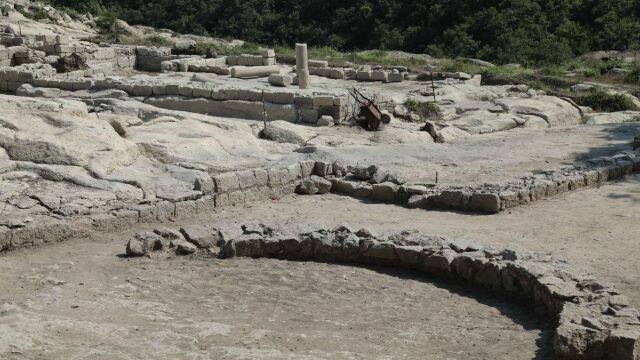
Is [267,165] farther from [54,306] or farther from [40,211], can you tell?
[54,306]

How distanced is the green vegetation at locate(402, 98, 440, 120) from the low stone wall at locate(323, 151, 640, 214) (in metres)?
5.98

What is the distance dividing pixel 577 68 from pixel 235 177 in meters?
17.3

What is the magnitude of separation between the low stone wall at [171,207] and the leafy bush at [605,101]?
10.6 m

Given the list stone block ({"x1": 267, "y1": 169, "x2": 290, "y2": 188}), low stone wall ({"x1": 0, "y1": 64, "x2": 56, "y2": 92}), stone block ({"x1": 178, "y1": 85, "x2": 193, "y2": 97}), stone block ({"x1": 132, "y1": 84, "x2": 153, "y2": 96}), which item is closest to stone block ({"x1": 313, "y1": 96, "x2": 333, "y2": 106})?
stone block ({"x1": 178, "y1": 85, "x2": 193, "y2": 97})

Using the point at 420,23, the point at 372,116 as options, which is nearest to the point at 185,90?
the point at 372,116

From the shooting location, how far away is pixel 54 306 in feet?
26.6

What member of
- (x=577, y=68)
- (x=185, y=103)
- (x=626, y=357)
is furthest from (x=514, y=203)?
(x=577, y=68)

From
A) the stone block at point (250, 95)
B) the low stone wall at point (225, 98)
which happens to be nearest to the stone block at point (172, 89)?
the low stone wall at point (225, 98)

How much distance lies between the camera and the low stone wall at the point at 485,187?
11695mm

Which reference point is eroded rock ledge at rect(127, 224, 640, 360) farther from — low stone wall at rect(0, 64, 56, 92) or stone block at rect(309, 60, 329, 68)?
stone block at rect(309, 60, 329, 68)

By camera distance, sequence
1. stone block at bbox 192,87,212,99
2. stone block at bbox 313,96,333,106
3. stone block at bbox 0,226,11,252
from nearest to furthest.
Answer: stone block at bbox 0,226,11,252 → stone block at bbox 313,96,333,106 → stone block at bbox 192,87,212,99

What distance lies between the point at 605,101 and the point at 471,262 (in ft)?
46.3

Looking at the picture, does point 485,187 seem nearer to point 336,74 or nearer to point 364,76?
point 364,76

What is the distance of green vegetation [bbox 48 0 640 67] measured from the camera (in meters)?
32.2
